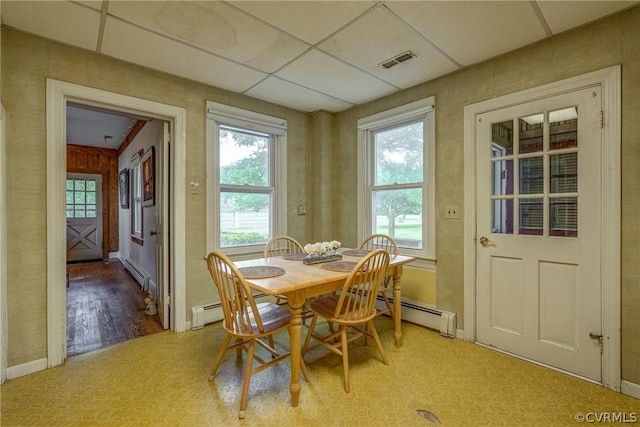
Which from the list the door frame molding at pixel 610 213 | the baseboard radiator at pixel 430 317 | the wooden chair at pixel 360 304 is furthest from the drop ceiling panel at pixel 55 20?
the baseboard radiator at pixel 430 317

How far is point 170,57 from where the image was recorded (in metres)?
2.40

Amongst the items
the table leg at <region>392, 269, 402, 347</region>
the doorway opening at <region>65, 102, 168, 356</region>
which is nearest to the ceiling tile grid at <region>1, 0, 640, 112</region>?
the doorway opening at <region>65, 102, 168, 356</region>

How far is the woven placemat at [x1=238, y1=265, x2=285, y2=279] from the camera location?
1.95 metres

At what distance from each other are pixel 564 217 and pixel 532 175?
1.23 feet

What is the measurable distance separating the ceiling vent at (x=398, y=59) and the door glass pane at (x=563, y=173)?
1.31 metres

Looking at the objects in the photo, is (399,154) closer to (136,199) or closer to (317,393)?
(317,393)

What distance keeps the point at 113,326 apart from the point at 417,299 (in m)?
3.04

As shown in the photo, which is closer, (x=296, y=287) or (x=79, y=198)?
(x=296, y=287)

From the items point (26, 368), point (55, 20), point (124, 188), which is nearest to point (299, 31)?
point (55, 20)

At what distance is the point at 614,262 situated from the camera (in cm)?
194

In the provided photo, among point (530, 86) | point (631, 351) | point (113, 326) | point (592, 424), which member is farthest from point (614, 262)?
point (113, 326)

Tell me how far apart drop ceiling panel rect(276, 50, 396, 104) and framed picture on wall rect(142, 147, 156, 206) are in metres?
1.99

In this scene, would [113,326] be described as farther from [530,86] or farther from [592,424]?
[530,86]

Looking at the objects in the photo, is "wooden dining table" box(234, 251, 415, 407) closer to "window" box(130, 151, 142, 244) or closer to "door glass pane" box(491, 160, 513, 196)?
"door glass pane" box(491, 160, 513, 196)
